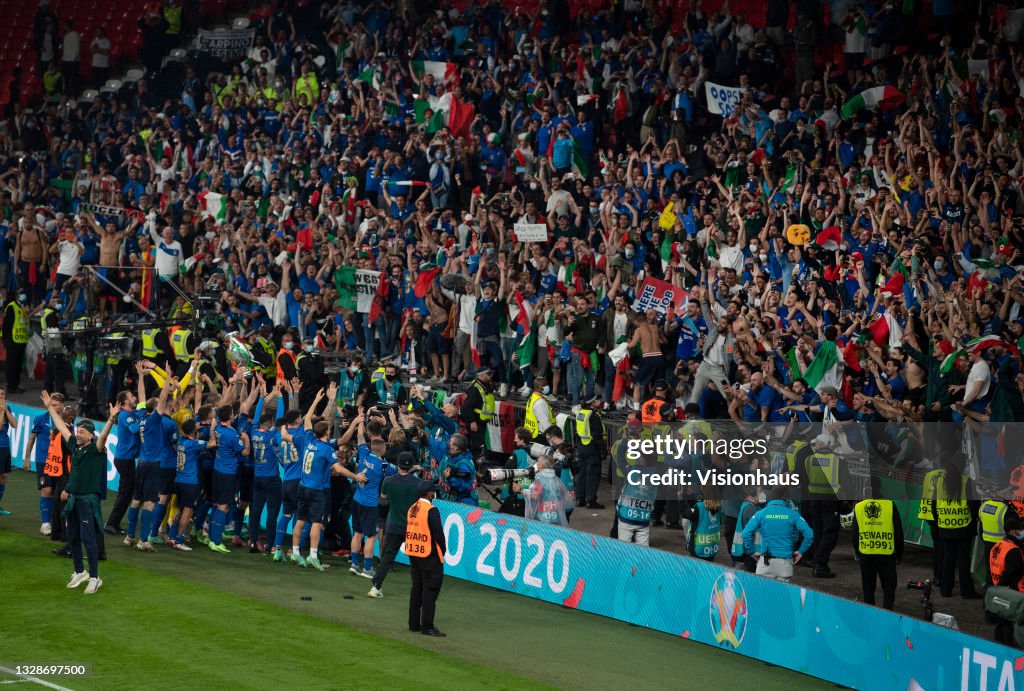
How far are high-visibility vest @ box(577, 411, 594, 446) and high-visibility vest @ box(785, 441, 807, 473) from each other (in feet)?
10.3

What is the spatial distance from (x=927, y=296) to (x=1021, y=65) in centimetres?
432

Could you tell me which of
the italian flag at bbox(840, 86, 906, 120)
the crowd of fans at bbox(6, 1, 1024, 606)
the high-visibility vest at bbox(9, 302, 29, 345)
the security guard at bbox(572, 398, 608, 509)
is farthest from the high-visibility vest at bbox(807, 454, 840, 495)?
the high-visibility vest at bbox(9, 302, 29, 345)

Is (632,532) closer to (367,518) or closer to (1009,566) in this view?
(367,518)

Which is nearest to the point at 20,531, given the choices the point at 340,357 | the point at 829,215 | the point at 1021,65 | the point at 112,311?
the point at 340,357

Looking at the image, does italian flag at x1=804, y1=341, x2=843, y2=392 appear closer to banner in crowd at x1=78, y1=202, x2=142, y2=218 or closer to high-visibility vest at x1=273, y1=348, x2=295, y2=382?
high-visibility vest at x1=273, y1=348, x2=295, y2=382

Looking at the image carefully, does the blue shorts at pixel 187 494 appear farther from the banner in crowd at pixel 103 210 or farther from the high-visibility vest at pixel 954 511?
the banner in crowd at pixel 103 210

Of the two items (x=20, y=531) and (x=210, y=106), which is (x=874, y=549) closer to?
(x=20, y=531)

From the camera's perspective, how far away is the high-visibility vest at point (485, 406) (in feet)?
63.2

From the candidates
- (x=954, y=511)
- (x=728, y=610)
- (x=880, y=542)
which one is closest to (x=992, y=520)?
(x=954, y=511)

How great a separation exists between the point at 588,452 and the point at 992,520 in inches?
230

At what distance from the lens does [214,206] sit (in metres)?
28.0

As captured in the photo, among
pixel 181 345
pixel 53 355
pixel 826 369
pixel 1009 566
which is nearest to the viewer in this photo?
pixel 1009 566

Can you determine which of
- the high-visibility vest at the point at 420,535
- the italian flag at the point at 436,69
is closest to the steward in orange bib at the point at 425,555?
the high-visibility vest at the point at 420,535

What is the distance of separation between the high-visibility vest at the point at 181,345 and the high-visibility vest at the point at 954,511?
12.9 m
